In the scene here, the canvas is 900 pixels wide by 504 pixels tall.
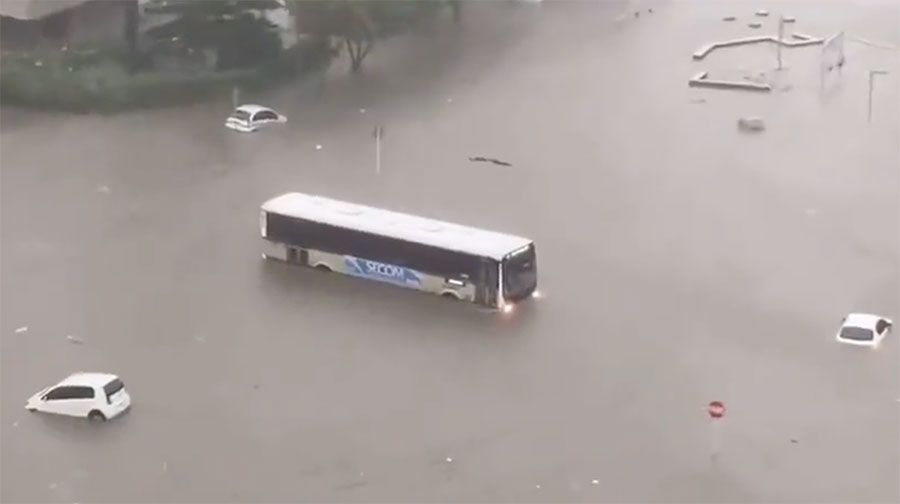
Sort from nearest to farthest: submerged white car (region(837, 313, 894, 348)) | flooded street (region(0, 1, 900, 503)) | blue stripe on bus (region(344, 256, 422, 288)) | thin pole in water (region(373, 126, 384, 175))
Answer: flooded street (region(0, 1, 900, 503)) → submerged white car (region(837, 313, 894, 348)) → blue stripe on bus (region(344, 256, 422, 288)) → thin pole in water (region(373, 126, 384, 175))

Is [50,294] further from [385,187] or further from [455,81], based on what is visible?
[455,81]

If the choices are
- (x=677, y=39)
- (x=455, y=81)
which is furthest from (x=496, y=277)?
(x=677, y=39)

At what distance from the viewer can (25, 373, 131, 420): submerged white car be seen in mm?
5441

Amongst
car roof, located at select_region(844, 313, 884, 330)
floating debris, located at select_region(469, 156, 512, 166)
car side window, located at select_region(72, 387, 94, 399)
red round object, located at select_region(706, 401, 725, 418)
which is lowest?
floating debris, located at select_region(469, 156, 512, 166)

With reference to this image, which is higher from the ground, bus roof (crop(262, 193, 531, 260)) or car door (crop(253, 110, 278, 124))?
bus roof (crop(262, 193, 531, 260))

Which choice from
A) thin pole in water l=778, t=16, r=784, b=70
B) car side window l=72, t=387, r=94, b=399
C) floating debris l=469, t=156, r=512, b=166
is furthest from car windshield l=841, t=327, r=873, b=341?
thin pole in water l=778, t=16, r=784, b=70

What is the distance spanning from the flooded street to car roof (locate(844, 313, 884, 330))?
96mm

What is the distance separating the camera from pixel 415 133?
9219mm

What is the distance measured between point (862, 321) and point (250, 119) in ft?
15.2

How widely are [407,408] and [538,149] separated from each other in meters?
3.62

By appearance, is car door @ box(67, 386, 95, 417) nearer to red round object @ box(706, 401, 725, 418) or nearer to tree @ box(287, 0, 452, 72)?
red round object @ box(706, 401, 725, 418)

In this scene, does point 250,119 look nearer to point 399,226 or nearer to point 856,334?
point 399,226

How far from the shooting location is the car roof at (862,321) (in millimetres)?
6012

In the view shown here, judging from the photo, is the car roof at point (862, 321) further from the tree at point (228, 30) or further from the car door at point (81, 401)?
the tree at point (228, 30)
